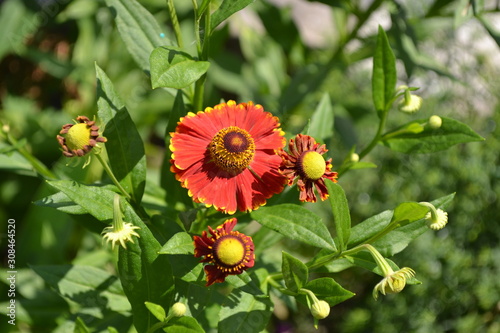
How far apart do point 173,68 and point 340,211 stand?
12.8 inches

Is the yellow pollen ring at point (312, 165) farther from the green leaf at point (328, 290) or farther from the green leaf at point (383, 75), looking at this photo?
the green leaf at point (383, 75)

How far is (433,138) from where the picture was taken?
41.6 inches

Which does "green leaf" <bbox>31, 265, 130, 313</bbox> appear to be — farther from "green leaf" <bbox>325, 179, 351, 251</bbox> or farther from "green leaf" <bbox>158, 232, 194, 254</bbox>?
"green leaf" <bbox>325, 179, 351, 251</bbox>

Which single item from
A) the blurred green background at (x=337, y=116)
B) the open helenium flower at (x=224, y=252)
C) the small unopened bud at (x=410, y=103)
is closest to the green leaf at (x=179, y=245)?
the open helenium flower at (x=224, y=252)

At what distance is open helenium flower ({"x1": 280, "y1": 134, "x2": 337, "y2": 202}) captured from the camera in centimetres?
83

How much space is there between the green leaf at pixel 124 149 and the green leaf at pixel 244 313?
24 centimetres

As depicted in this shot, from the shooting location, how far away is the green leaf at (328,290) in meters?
0.82

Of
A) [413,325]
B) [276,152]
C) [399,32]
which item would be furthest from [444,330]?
[276,152]

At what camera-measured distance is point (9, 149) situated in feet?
3.48

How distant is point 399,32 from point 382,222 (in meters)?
0.77

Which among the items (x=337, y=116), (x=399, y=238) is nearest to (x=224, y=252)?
(x=399, y=238)

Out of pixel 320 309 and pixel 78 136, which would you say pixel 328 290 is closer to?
pixel 320 309

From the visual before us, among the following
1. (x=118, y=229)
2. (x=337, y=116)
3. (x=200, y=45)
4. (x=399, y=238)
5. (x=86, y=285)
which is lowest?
(x=337, y=116)

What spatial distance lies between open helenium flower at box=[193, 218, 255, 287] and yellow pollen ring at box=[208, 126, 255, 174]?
102mm
